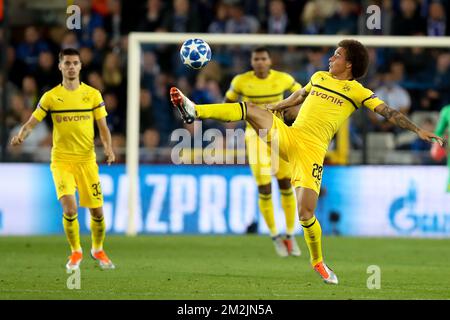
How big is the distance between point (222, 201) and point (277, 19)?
3.78 metres

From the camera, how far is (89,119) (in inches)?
490

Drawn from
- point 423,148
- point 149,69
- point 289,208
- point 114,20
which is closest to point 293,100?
point 289,208

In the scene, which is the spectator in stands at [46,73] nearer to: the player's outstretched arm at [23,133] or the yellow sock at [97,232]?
the yellow sock at [97,232]

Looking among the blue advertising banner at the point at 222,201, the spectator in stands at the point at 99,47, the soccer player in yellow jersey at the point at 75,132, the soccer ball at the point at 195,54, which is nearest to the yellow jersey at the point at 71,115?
the soccer player in yellow jersey at the point at 75,132

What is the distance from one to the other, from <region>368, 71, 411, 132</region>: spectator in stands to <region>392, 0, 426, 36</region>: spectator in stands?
1.07 metres

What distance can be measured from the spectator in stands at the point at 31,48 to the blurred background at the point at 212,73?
0.02m

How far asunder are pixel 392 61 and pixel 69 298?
10698mm

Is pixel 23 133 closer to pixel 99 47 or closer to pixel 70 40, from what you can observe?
pixel 99 47

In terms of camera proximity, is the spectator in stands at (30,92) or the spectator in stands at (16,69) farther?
the spectator in stands at (16,69)

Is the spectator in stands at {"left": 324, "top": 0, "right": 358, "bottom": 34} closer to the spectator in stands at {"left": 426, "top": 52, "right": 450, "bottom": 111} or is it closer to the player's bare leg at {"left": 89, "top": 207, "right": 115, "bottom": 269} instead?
the spectator in stands at {"left": 426, "top": 52, "right": 450, "bottom": 111}

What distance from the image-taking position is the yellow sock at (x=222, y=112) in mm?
10438

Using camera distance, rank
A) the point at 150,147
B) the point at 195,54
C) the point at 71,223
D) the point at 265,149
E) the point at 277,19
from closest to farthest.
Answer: the point at 195,54, the point at 71,223, the point at 265,149, the point at 150,147, the point at 277,19

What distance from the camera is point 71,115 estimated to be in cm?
1234

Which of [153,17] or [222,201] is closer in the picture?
[222,201]
